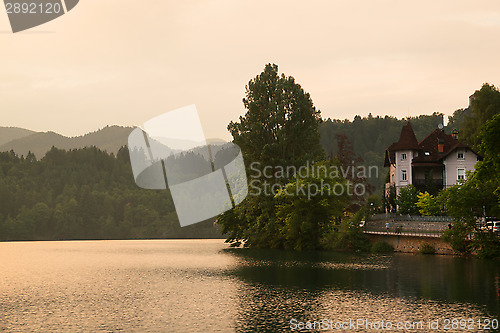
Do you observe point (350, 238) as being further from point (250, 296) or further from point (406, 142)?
point (250, 296)

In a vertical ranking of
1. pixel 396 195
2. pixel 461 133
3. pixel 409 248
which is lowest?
pixel 409 248

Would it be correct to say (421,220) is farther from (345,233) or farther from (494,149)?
(494,149)

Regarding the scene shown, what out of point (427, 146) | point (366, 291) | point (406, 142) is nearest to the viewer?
point (366, 291)

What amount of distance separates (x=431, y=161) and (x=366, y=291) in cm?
7165

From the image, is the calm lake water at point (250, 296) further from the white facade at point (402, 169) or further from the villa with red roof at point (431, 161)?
the white facade at point (402, 169)

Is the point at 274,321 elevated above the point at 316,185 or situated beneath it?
situated beneath

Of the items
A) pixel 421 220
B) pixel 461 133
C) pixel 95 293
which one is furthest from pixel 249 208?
pixel 461 133

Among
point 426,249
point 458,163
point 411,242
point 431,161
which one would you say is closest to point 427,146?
point 431,161

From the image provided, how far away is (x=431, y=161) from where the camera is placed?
110000mm

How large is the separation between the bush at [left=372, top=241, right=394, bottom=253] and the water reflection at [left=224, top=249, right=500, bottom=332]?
14948 mm

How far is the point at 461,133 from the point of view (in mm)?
134000

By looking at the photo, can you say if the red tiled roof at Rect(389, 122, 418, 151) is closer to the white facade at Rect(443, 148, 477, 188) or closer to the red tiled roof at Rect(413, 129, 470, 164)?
the red tiled roof at Rect(413, 129, 470, 164)

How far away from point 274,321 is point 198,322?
427 centimetres

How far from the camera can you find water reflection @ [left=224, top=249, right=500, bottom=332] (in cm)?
3425
